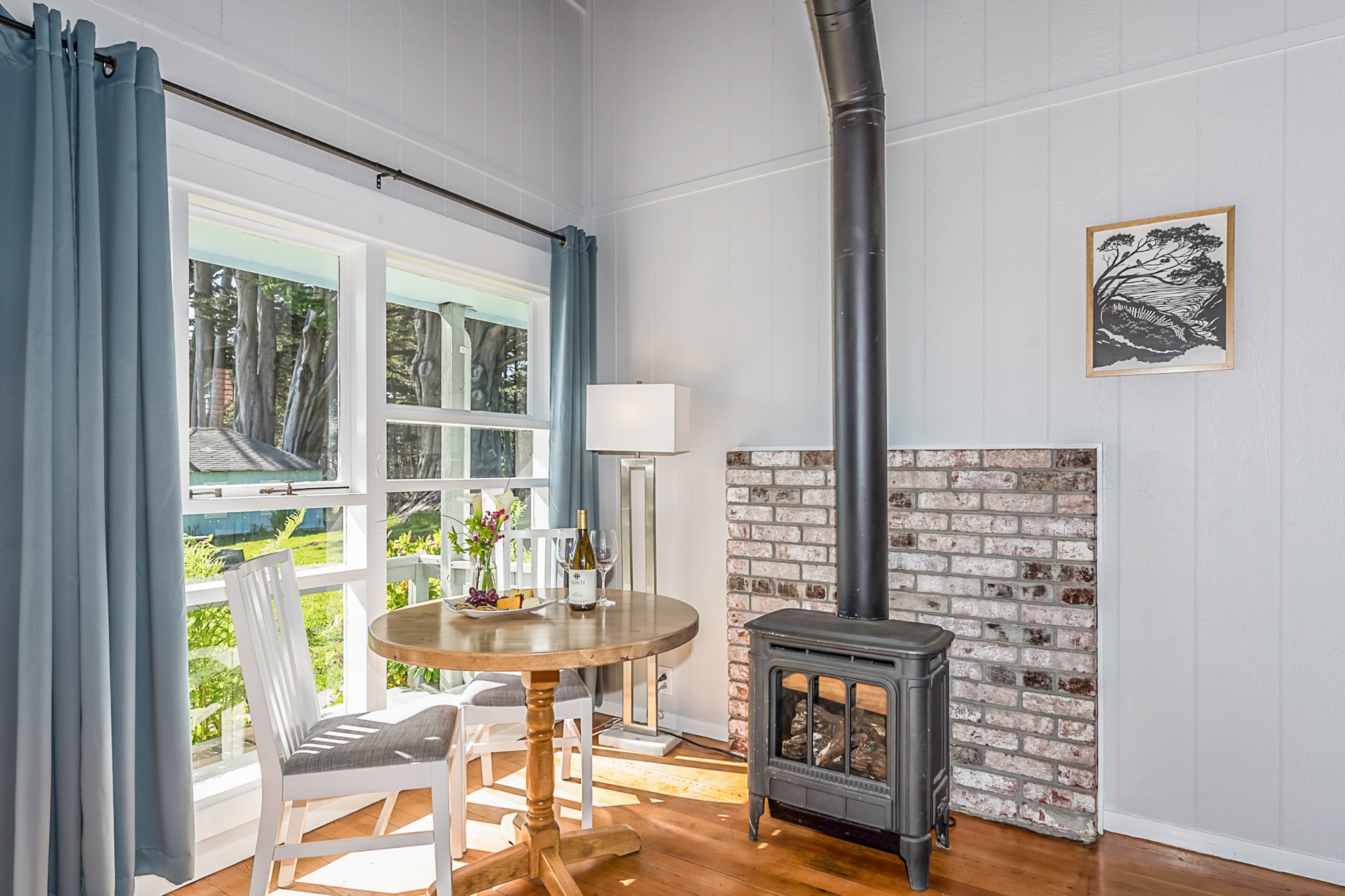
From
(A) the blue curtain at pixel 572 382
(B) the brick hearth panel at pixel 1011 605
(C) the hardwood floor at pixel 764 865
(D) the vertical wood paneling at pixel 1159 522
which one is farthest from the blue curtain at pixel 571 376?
(D) the vertical wood paneling at pixel 1159 522

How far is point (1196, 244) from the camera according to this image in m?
2.38

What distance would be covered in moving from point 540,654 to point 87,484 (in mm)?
1242

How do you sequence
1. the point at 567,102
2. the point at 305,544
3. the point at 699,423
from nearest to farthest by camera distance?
the point at 305,544
the point at 699,423
the point at 567,102

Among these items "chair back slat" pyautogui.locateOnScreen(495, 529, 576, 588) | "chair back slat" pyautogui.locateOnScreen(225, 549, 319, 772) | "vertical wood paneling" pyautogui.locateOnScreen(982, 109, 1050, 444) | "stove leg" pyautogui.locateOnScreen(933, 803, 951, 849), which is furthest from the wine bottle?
"vertical wood paneling" pyautogui.locateOnScreen(982, 109, 1050, 444)

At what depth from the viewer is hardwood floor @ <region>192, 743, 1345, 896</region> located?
2.14m

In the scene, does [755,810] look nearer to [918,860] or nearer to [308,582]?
[918,860]

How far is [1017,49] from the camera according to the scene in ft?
8.87

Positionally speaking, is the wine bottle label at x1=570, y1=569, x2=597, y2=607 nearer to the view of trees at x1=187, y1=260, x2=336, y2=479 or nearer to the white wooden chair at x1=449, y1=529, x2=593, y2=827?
the white wooden chair at x1=449, y1=529, x2=593, y2=827

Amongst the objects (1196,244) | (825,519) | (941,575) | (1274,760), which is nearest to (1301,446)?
(1196,244)

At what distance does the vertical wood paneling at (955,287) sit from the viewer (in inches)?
109

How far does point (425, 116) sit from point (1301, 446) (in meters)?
3.23

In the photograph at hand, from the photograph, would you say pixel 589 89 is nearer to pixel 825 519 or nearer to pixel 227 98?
pixel 227 98

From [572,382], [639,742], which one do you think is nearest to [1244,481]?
[639,742]

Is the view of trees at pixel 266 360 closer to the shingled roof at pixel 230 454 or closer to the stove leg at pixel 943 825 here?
the shingled roof at pixel 230 454
